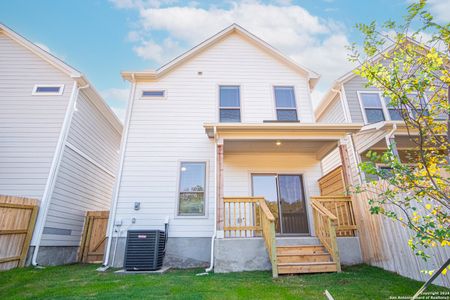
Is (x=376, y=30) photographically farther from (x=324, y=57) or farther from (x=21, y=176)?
(x=21, y=176)

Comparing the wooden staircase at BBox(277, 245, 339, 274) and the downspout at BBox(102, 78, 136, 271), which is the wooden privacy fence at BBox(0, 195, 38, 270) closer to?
the downspout at BBox(102, 78, 136, 271)

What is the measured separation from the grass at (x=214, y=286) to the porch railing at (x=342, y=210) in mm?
879

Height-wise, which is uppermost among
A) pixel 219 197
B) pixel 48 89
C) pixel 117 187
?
pixel 48 89

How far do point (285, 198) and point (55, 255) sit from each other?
6616 mm

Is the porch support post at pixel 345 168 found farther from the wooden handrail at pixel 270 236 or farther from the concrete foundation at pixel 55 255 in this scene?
the concrete foundation at pixel 55 255

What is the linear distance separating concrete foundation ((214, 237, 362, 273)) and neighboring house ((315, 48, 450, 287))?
0.90 feet

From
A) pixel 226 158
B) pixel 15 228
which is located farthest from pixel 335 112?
pixel 15 228

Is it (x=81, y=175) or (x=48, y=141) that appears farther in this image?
(x=81, y=175)

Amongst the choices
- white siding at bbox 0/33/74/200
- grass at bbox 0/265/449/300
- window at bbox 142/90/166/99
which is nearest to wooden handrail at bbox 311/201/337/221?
grass at bbox 0/265/449/300

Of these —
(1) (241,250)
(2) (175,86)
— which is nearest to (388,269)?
(1) (241,250)

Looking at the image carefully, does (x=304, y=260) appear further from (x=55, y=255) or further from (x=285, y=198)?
(x=55, y=255)

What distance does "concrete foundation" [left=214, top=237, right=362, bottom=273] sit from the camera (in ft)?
16.1

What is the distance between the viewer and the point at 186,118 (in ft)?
24.3

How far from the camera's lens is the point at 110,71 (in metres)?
12.2
